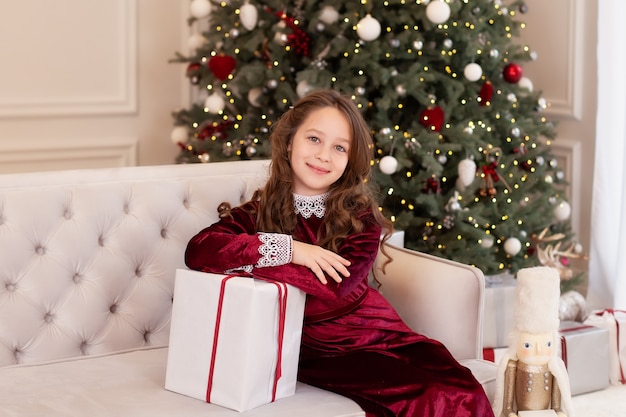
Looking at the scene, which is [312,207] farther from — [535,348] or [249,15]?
[249,15]

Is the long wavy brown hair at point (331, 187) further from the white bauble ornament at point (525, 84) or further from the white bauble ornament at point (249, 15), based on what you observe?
the white bauble ornament at point (525, 84)

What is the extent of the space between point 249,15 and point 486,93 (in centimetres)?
115

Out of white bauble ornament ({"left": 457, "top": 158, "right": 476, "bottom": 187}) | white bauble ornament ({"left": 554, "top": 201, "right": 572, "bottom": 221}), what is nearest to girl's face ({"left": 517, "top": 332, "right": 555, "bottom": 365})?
white bauble ornament ({"left": 457, "top": 158, "right": 476, "bottom": 187})

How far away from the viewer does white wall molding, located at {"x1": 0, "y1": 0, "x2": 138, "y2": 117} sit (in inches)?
197

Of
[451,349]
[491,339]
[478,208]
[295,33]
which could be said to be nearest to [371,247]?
[451,349]

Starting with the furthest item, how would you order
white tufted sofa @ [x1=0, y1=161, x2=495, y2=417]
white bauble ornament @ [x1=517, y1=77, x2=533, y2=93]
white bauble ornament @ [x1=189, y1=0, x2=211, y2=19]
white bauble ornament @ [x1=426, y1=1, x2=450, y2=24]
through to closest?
white bauble ornament @ [x1=189, y1=0, x2=211, y2=19] < white bauble ornament @ [x1=517, y1=77, x2=533, y2=93] < white bauble ornament @ [x1=426, y1=1, x2=450, y2=24] < white tufted sofa @ [x1=0, y1=161, x2=495, y2=417]

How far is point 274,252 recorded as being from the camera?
104 inches

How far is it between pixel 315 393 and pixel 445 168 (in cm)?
211

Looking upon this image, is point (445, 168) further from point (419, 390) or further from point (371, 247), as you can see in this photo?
point (419, 390)

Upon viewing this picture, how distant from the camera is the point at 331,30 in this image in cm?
442

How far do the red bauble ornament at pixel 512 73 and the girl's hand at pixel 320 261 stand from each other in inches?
87.4

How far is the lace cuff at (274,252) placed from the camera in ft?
8.65

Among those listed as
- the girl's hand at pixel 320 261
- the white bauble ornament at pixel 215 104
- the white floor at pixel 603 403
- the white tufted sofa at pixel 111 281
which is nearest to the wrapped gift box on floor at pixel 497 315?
the white floor at pixel 603 403

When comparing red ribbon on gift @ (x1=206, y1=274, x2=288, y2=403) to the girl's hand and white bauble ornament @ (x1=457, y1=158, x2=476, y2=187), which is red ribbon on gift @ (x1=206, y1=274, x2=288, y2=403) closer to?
the girl's hand
